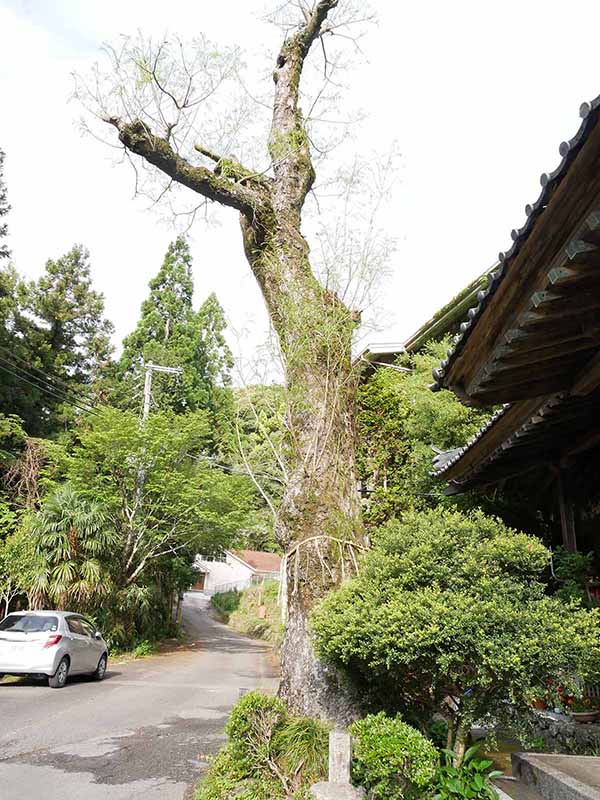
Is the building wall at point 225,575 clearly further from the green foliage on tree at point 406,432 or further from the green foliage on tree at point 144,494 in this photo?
the green foliage on tree at point 406,432

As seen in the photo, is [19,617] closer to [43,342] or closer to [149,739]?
[149,739]

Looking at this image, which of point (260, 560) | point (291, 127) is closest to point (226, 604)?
point (260, 560)

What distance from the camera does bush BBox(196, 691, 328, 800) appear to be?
4.08 meters

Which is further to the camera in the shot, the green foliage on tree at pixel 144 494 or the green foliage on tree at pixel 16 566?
the green foliage on tree at pixel 144 494

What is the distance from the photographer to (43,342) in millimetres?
24625

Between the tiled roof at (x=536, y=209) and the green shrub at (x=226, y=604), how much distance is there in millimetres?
34311

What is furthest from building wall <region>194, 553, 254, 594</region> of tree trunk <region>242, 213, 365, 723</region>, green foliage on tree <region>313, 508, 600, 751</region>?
green foliage on tree <region>313, 508, 600, 751</region>

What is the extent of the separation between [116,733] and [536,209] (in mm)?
Result: 7202

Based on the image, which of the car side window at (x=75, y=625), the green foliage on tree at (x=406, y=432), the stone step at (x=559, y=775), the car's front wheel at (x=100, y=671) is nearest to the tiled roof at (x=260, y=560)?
the car's front wheel at (x=100, y=671)

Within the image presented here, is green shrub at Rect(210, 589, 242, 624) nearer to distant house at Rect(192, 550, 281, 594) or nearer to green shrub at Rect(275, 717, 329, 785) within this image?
distant house at Rect(192, 550, 281, 594)

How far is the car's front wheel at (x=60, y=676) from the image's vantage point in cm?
1012

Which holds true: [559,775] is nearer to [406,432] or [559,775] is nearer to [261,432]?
[261,432]

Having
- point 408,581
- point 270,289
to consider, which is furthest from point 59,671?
point 408,581

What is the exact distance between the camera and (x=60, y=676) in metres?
→ 10.3
